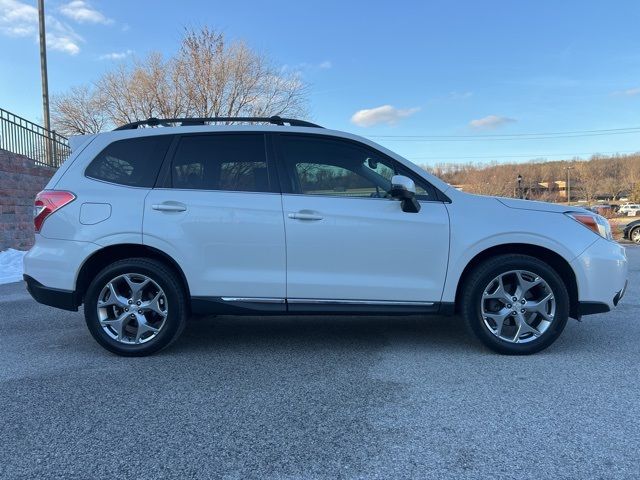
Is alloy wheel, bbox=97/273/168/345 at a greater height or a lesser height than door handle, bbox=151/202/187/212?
lesser

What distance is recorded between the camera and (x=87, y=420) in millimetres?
2926

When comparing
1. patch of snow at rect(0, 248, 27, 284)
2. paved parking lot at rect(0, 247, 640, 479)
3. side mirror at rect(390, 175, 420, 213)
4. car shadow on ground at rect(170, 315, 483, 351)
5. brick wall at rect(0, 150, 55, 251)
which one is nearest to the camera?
paved parking lot at rect(0, 247, 640, 479)

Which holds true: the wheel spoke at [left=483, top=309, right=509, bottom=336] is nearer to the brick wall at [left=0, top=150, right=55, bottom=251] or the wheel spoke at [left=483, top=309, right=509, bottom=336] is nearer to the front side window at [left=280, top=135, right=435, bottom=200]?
the front side window at [left=280, top=135, right=435, bottom=200]

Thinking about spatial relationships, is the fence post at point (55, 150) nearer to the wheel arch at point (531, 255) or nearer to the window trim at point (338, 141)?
the window trim at point (338, 141)

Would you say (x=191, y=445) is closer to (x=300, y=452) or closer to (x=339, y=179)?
(x=300, y=452)

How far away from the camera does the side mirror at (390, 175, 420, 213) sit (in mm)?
3832

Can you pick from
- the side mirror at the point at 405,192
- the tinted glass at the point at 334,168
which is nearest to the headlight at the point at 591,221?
the side mirror at the point at 405,192

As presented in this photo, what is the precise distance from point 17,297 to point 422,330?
5.77 meters

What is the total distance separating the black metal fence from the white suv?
27.8ft

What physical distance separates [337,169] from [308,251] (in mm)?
766

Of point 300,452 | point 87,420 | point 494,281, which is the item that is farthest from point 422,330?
point 87,420

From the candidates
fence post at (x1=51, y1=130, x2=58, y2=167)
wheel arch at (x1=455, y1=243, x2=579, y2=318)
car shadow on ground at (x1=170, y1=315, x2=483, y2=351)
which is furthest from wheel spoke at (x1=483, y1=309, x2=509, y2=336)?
fence post at (x1=51, y1=130, x2=58, y2=167)

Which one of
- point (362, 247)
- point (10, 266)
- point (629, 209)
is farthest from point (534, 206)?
point (629, 209)

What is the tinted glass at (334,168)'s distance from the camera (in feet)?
13.4
